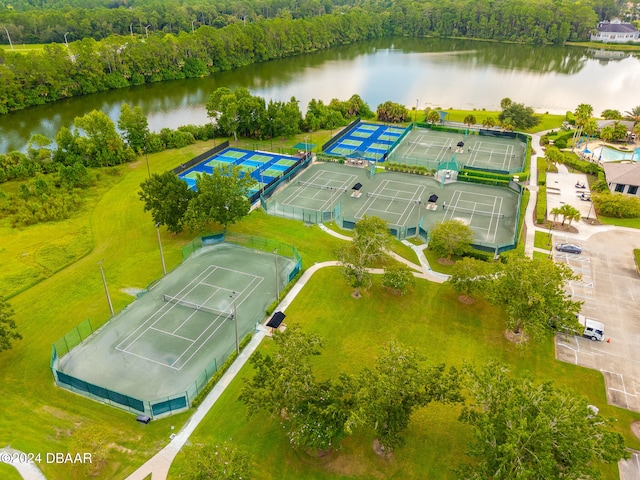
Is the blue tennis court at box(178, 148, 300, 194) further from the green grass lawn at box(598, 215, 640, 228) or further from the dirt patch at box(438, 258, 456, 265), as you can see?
the green grass lawn at box(598, 215, 640, 228)

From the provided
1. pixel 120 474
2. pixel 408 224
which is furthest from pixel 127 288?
pixel 408 224

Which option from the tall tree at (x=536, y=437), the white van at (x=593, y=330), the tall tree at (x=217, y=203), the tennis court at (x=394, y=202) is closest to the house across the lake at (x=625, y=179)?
the tennis court at (x=394, y=202)

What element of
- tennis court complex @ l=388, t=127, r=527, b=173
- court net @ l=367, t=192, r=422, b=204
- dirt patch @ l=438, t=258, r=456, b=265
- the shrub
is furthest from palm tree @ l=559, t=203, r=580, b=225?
tennis court complex @ l=388, t=127, r=527, b=173

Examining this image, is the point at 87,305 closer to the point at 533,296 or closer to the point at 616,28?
the point at 533,296

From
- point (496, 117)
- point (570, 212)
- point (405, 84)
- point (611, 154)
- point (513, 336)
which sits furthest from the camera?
point (405, 84)

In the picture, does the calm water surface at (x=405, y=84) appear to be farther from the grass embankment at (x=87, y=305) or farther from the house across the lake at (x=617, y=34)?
the grass embankment at (x=87, y=305)

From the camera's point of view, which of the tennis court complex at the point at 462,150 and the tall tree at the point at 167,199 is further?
the tennis court complex at the point at 462,150

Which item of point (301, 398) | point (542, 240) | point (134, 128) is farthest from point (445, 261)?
point (134, 128)
